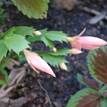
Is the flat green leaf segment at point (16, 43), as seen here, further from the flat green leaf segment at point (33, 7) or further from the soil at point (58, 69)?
the soil at point (58, 69)

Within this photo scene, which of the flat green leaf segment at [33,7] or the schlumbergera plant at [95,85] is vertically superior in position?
the flat green leaf segment at [33,7]

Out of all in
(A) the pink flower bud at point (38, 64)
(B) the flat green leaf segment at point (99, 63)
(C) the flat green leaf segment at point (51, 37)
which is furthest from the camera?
(B) the flat green leaf segment at point (99, 63)

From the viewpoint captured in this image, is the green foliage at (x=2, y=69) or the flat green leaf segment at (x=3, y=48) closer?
the flat green leaf segment at (x=3, y=48)

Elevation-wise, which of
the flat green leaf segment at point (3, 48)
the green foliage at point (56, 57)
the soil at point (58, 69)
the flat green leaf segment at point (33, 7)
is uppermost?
the flat green leaf segment at point (33, 7)

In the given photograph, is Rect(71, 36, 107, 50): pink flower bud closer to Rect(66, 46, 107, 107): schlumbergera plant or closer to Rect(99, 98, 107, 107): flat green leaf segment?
Rect(66, 46, 107, 107): schlumbergera plant

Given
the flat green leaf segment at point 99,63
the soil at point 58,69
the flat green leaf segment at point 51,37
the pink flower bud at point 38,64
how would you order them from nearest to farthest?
the pink flower bud at point 38,64 → the flat green leaf segment at point 51,37 → the flat green leaf segment at point 99,63 → the soil at point 58,69

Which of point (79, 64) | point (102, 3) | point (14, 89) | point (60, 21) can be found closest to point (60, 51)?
point (14, 89)

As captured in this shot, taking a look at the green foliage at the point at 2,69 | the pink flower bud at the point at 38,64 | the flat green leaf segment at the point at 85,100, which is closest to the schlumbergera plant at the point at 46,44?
the pink flower bud at the point at 38,64

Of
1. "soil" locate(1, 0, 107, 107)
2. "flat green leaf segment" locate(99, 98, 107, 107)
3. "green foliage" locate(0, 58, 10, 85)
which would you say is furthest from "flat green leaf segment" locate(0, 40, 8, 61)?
"soil" locate(1, 0, 107, 107)
